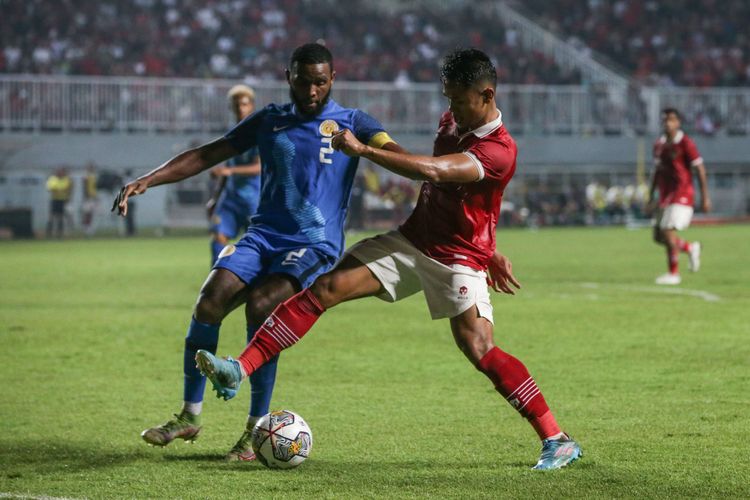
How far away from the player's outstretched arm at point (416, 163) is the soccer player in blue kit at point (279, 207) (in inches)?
27.4

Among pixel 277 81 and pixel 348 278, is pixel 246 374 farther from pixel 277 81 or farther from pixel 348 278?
pixel 277 81

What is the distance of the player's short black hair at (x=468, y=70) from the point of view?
224 inches

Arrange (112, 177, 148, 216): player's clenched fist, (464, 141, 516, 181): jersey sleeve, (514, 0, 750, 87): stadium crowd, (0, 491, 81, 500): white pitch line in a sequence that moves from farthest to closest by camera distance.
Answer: (514, 0, 750, 87): stadium crowd
(112, 177, 148, 216): player's clenched fist
(464, 141, 516, 181): jersey sleeve
(0, 491, 81, 500): white pitch line

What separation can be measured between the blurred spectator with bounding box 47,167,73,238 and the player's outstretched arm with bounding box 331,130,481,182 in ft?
93.2

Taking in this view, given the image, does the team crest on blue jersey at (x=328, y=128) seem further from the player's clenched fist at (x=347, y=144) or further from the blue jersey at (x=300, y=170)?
the player's clenched fist at (x=347, y=144)

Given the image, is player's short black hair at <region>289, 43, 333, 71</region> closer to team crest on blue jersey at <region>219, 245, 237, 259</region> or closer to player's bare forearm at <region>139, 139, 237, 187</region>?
player's bare forearm at <region>139, 139, 237, 187</region>

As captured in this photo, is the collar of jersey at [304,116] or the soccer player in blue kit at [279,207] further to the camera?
the collar of jersey at [304,116]

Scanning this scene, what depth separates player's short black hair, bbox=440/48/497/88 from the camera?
5.69 metres

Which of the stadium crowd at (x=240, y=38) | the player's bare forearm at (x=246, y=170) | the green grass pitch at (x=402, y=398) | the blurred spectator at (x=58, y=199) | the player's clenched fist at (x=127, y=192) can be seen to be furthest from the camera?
the stadium crowd at (x=240, y=38)

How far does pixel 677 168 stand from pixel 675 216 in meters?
0.71

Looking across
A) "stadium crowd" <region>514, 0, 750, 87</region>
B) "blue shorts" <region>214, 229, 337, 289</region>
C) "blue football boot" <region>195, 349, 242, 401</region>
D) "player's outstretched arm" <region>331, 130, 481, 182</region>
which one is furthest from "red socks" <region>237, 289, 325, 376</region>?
"stadium crowd" <region>514, 0, 750, 87</region>

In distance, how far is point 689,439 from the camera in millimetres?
6402

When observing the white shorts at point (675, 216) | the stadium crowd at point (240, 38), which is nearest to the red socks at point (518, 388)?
the white shorts at point (675, 216)

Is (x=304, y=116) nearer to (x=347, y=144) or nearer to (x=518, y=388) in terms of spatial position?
(x=347, y=144)
